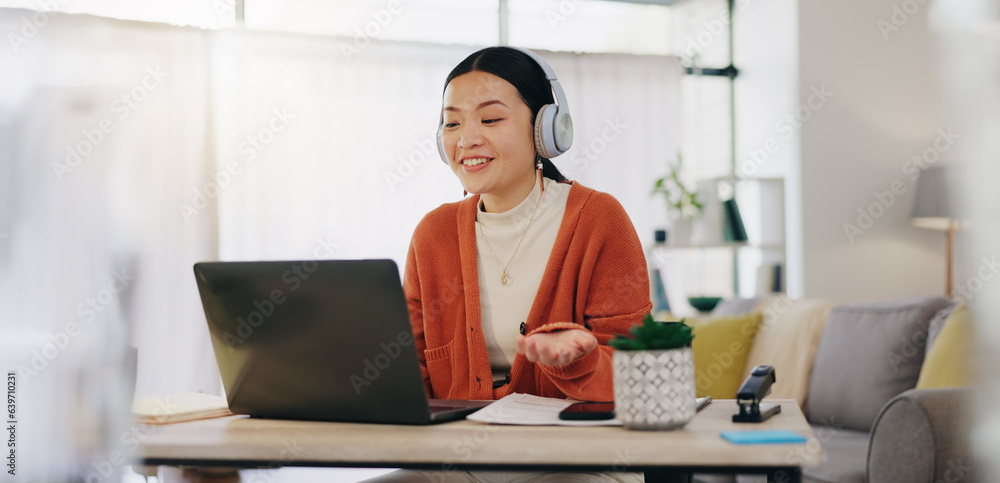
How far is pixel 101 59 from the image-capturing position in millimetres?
3826

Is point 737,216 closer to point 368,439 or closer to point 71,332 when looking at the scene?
point 71,332

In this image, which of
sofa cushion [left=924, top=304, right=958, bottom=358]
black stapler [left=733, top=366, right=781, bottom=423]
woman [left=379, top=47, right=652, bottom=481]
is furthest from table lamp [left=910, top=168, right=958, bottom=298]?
black stapler [left=733, top=366, right=781, bottom=423]

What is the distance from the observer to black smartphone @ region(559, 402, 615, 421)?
40.3 inches

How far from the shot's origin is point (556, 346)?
3.46 feet

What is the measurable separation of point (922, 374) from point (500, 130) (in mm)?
1580

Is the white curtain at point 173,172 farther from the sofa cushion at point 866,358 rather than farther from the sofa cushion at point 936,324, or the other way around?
the sofa cushion at point 936,324

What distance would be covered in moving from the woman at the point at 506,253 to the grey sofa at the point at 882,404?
0.86 meters

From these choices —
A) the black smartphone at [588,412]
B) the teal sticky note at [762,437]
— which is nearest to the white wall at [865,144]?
the black smartphone at [588,412]

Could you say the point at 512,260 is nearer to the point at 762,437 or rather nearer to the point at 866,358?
the point at 762,437

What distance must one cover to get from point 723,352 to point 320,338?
247cm

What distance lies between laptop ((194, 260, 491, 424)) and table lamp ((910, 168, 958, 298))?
373cm

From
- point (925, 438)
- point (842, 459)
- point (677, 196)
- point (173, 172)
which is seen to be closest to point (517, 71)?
point (925, 438)

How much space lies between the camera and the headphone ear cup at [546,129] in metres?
1.48

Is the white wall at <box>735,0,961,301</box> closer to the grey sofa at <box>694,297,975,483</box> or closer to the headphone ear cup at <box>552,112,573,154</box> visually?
the grey sofa at <box>694,297,975,483</box>
